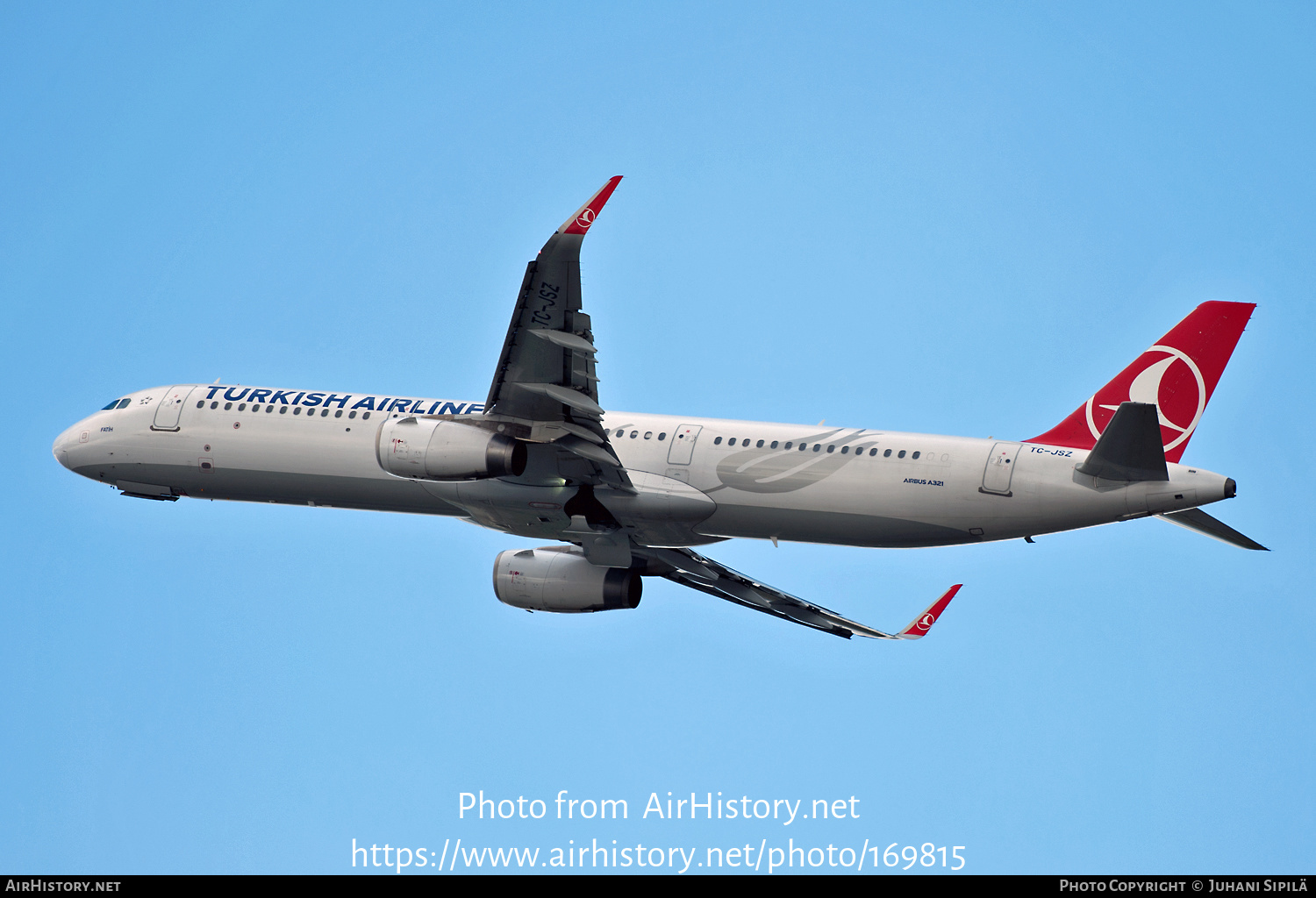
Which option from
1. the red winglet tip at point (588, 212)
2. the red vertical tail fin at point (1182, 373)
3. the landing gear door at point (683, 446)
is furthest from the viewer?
the landing gear door at point (683, 446)

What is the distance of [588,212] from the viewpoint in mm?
31156

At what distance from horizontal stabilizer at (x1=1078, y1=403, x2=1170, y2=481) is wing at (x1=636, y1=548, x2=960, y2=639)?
10.5 m

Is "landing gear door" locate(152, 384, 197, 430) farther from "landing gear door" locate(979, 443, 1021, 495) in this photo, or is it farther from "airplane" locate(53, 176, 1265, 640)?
"landing gear door" locate(979, 443, 1021, 495)

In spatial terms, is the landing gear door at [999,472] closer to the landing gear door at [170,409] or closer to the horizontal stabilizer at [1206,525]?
the horizontal stabilizer at [1206,525]

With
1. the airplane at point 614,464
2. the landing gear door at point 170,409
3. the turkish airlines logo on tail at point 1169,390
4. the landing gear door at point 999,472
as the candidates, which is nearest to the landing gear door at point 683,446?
the airplane at point 614,464

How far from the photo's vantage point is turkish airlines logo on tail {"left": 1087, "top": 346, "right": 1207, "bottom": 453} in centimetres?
3619

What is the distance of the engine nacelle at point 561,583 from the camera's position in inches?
1695

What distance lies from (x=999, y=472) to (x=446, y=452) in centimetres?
1251

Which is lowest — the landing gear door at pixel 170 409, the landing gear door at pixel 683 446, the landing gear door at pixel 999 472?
the landing gear door at pixel 999 472

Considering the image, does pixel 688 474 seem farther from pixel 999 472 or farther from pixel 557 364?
pixel 999 472

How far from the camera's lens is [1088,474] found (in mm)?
35469

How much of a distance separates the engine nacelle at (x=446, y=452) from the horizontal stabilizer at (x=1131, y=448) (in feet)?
41.9
